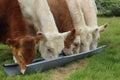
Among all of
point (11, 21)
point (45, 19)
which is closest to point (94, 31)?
point (45, 19)

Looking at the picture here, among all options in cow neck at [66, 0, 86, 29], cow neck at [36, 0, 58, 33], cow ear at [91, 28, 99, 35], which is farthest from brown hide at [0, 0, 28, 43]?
Answer: cow ear at [91, 28, 99, 35]

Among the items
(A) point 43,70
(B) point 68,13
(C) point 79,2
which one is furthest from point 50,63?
(C) point 79,2

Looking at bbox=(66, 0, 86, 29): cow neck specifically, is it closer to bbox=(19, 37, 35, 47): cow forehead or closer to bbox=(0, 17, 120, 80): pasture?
bbox=(0, 17, 120, 80): pasture

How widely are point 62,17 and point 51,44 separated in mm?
1387

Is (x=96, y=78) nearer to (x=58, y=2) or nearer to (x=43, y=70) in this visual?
(x=43, y=70)

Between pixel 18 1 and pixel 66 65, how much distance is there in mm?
1856

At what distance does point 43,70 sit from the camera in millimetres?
8297

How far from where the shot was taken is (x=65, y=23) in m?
9.68

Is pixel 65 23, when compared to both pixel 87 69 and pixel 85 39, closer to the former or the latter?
pixel 85 39

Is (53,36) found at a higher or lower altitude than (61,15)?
lower

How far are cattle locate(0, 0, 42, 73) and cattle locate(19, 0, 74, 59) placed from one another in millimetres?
402

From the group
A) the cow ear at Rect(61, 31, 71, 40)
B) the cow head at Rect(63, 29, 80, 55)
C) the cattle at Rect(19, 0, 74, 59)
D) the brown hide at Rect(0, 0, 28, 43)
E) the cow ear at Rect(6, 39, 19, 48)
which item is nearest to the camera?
the cow ear at Rect(6, 39, 19, 48)

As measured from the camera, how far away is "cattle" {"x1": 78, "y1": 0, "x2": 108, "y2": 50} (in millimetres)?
9977

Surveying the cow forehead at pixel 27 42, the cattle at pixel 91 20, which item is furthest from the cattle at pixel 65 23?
the cow forehead at pixel 27 42
